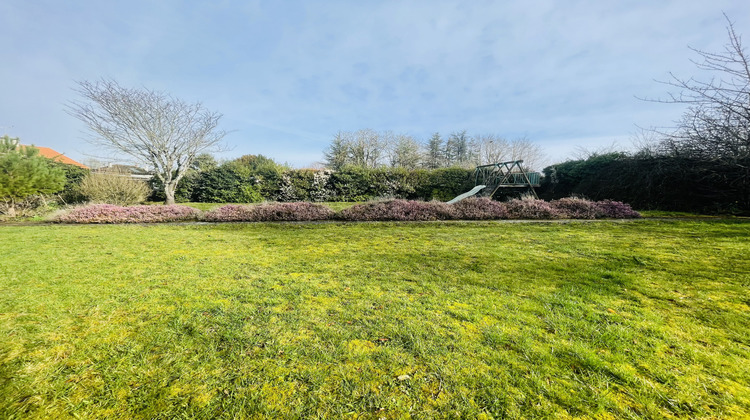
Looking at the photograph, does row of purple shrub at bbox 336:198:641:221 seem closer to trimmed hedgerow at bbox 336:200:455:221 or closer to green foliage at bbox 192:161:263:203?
trimmed hedgerow at bbox 336:200:455:221

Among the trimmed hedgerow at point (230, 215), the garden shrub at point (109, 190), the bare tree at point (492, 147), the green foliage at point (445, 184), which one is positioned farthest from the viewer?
the bare tree at point (492, 147)

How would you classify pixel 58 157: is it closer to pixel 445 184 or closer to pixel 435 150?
pixel 445 184

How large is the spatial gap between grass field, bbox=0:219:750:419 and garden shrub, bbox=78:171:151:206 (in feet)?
31.6

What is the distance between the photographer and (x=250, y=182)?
569 inches

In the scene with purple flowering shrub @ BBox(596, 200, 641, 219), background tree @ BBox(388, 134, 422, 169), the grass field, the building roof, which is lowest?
the grass field

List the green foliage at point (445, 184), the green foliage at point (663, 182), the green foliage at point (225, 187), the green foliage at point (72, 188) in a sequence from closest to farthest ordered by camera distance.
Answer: the green foliage at point (663, 182) → the green foliage at point (72, 188) → the green foliage at point (225, 187) → the green foliage at point (445, 184)

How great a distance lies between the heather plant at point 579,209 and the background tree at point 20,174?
17.1 m

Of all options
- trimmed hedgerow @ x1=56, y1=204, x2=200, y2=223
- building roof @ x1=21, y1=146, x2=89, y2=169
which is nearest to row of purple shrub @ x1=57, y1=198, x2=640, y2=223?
trimmed hedgerow @ x1=56, y1=204, x2=200, y2=223

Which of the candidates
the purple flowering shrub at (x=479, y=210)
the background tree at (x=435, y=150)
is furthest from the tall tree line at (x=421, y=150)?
the purple flowering shrub at (x=479, y=210)

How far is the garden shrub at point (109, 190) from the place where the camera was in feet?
35.2

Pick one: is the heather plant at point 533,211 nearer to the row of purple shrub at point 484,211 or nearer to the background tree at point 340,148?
the row of purple shrub at point 484,211

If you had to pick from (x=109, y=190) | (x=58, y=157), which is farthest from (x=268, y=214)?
(x=58, y=157)

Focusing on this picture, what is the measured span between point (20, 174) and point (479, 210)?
47.6 feet

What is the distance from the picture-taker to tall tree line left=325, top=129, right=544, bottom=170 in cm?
3136
